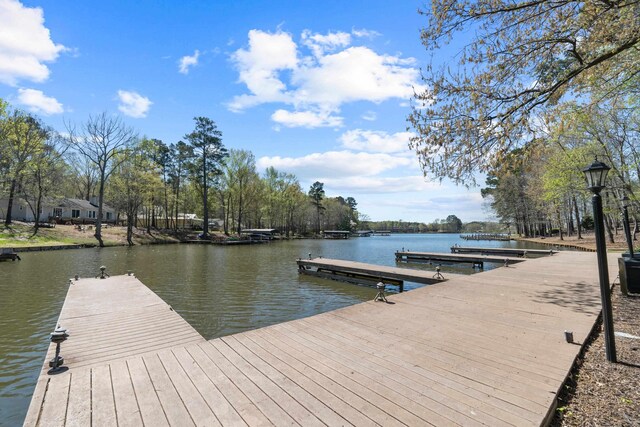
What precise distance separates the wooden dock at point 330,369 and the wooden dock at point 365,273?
476 centimetres

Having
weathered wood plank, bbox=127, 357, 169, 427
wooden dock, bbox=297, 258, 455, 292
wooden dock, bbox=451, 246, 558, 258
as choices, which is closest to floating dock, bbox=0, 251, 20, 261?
wooden dock, bbox=297, 258, 455, 292

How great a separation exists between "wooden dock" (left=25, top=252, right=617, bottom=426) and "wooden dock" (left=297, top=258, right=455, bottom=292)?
476 cm

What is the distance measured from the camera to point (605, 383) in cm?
352

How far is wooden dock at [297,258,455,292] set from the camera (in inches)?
460

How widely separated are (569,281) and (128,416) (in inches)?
464

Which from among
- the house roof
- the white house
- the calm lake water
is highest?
the house roof

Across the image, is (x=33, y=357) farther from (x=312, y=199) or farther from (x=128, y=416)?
(x=312, y=199)

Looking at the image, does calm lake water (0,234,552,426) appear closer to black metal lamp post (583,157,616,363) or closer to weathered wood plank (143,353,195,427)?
weathered wood plank (143,353,195,427)

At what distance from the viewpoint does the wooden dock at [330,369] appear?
9.54 feet

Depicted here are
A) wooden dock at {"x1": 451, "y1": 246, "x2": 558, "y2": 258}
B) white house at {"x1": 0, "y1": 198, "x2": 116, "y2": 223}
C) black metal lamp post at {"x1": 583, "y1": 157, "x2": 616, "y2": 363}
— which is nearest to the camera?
black metal lamp post at {"x1": 583, "y1": 157, "x2": 616, "y2": 363}

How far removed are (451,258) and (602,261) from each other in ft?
58.2

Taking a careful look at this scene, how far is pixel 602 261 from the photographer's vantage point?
4.11 metres

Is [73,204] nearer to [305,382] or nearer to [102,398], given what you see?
[102,398]

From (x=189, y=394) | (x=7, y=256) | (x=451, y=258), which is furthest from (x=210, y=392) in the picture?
(x=7, y=256)
